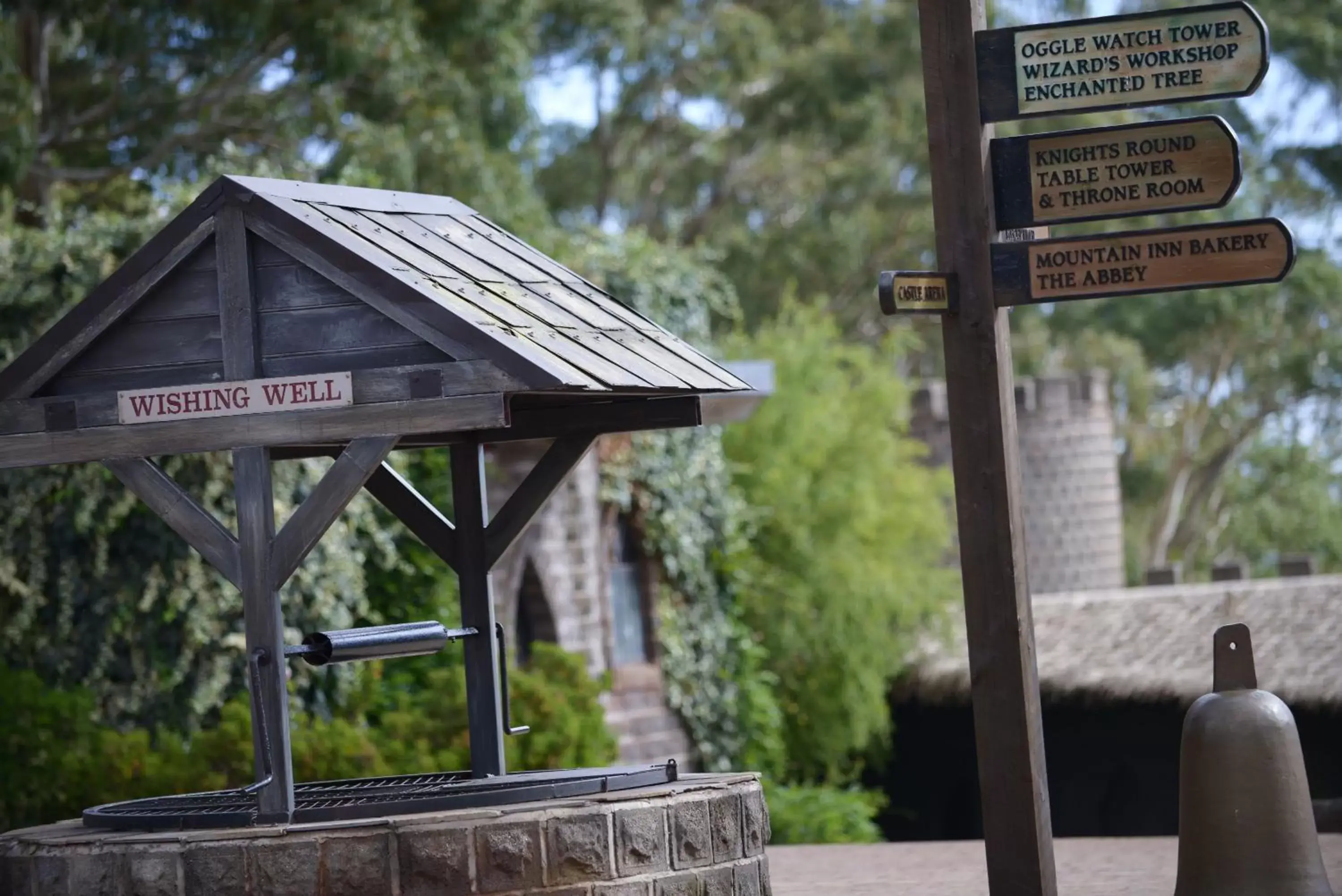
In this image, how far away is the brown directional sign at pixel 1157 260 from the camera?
610 centimetres

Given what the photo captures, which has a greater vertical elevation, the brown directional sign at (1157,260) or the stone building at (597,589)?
the brown directional sign at (1157,260)

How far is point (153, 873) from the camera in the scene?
5.72 meters

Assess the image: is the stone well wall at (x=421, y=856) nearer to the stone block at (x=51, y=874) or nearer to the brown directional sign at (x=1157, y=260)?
the stone block at (x=51, y=874)

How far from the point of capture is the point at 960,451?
6.28 meters

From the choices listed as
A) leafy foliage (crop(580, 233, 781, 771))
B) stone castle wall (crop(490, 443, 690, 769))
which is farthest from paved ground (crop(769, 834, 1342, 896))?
leafy foliage (crop(580, 233, 781, 771))

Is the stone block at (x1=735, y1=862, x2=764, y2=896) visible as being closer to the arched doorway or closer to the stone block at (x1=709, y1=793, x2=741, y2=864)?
the stone block at (x1=709, y1=793, x2=741, y2=864)

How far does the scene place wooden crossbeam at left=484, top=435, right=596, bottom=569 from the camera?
6934 mm

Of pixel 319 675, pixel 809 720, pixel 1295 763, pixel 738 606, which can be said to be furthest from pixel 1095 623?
pixel 1295 763

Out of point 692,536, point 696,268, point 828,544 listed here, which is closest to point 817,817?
point 692,536

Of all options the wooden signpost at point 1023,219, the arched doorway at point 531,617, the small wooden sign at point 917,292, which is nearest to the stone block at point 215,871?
the wooden signpost at point 1023,219

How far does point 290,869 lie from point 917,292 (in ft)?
8.01

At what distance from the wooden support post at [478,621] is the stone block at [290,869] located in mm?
1347

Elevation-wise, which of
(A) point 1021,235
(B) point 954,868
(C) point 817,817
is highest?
(A) point 1021,235

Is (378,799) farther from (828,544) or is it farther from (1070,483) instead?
(1070,483)
